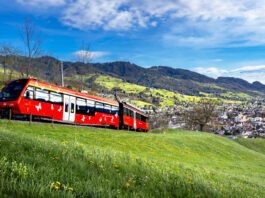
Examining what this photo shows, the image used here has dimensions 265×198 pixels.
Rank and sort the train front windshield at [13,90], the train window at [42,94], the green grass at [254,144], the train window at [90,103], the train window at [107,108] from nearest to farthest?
the train front windshield at [13,90] → the train window at [42,94] → the train window at [90,103] → the train window at [107,108] → the green grass at [254,144]

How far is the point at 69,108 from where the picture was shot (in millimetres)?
33312

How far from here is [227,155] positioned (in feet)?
142

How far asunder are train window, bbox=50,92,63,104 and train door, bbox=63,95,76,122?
0.86 m

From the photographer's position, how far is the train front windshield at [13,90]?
27.0 metres

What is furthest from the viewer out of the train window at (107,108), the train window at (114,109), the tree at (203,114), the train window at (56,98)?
the tree at (203,114)

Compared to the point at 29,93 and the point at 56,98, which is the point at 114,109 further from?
the point at 29,93

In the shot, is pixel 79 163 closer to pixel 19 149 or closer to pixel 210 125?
pixel 19 149

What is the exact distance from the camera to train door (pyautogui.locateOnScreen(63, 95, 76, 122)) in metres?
32.6

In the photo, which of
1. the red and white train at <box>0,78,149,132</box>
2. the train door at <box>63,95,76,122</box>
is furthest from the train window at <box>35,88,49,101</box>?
the train door at <box>63,95,76,122</box>

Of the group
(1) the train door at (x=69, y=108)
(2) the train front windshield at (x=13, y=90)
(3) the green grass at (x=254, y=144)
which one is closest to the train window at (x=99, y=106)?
(1) the train door at (x=69, y=108)

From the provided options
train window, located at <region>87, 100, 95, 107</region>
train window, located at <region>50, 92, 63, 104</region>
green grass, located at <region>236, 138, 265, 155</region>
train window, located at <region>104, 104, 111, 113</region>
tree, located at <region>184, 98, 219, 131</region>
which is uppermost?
train window, located at <region>50, 92, 63, 104</region>

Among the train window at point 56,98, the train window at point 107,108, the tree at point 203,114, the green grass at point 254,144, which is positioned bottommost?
the green grass at point 254,144

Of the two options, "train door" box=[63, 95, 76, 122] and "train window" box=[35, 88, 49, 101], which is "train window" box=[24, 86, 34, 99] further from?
"train door" box=[63, 95, 76, 122]

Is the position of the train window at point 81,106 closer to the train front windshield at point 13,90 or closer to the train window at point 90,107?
the train window at point 90,107
